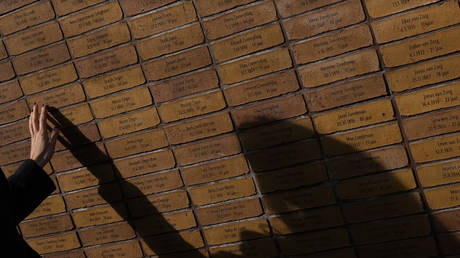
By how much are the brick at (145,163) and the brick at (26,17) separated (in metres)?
0.85

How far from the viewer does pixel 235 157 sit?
218 centimetres

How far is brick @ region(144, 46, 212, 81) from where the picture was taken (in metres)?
2.11

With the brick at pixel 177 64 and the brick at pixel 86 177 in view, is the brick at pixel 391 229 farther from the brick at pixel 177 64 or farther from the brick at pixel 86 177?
the brick at pixel 86 177

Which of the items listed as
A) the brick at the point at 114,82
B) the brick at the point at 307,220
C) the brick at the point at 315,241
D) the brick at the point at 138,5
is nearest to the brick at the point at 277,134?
the brick at the point at 307,220

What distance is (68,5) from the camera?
7.27 ft

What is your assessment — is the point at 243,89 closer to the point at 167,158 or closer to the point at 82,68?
the point at 167,158

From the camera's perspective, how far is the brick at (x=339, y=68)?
1911 mm

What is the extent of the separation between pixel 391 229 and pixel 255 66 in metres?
1.01

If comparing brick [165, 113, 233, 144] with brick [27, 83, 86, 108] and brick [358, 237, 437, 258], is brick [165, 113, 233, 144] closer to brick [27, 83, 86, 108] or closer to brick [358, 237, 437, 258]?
brick [27, 83, 86, 108]

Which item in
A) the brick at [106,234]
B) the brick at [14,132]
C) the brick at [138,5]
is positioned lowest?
the brick at [106,234]

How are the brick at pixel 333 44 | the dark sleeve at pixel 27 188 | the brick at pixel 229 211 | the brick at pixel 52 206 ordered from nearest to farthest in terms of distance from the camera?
the brick at pixel 333 44, the dark sleeve at pixel 27 188, the brick at pixel 229 211, the brick at pixel 52 206

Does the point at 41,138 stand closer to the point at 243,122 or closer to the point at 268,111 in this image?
the point at 243,122

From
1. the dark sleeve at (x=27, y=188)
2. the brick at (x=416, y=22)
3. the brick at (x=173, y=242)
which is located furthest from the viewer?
the brick at (x=173, y=242)

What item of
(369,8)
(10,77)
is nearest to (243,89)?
(369,8)
